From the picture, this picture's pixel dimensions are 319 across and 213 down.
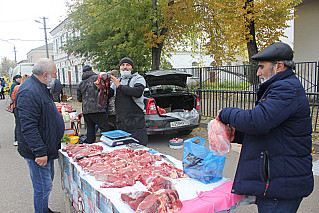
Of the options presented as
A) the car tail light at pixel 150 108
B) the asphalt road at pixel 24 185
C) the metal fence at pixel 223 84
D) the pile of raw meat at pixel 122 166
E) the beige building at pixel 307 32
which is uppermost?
the beige building at pixel 307 32

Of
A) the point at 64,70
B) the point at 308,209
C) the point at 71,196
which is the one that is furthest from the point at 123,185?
the point at 64,70

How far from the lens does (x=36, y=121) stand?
293 cm

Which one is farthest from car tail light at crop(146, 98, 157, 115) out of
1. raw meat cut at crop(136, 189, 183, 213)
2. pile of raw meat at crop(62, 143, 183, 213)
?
raw meat cut at crop(136, 189, 183, 213)

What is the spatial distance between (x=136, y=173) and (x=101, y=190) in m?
0.43

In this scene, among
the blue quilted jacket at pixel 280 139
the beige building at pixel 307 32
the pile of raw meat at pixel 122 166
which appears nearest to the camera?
the blue quilted jacket at pixel 280 139

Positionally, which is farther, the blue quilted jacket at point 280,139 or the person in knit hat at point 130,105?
the person in knit hat at point 130,105

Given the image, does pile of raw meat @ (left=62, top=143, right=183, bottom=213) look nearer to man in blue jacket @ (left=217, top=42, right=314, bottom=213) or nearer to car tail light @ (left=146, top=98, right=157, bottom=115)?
man in blue jacket @ (left=217, top=42, right=314, bottom=213)

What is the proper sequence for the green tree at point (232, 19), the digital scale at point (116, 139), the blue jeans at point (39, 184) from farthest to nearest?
1. the green tree at point (232, 19)
2. the digital scale at point (116, 139)
3. the blue jeans at point (39, 184)

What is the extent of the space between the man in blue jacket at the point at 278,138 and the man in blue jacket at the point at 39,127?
7.39ft

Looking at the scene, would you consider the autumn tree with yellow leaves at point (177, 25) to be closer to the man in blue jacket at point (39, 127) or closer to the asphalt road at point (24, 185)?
the asphalt road at point (24, 185)

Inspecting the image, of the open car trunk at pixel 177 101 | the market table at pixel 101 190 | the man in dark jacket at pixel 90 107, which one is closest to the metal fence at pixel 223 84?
the open car trunk at pixel 177 101

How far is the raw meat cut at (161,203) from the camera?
182 centimetres

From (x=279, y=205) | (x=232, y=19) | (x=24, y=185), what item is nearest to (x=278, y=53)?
(x=279, y=205)

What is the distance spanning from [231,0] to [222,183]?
10.1 m
